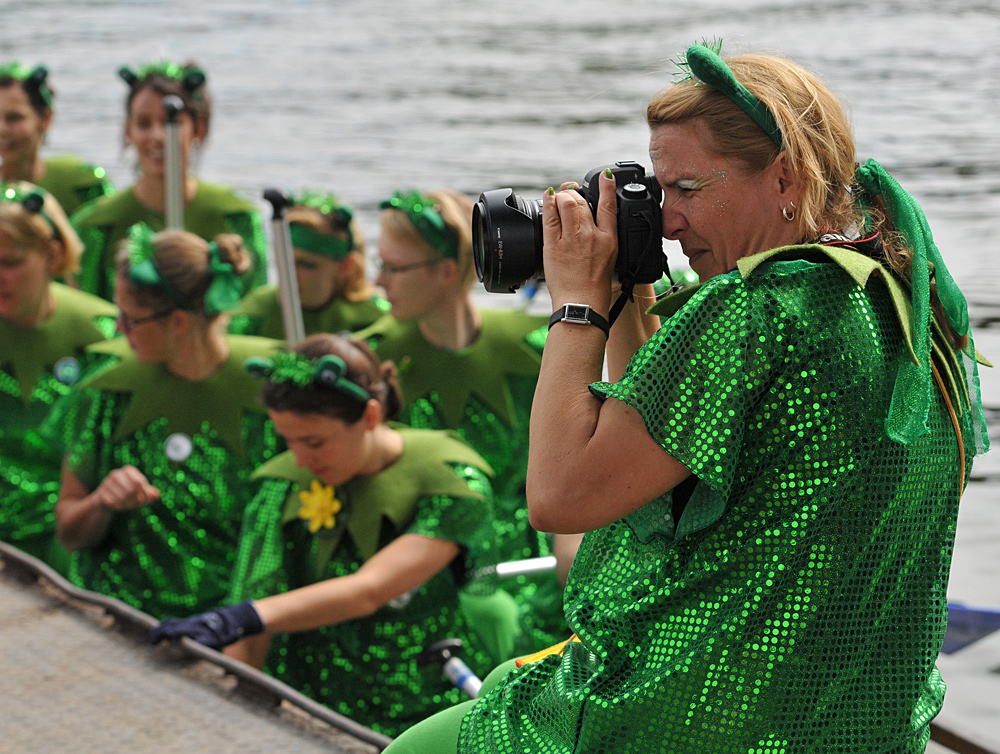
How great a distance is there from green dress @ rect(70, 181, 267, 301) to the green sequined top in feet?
10.6

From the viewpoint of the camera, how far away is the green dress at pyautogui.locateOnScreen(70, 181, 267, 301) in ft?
13.6

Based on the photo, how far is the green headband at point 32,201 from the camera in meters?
3.44

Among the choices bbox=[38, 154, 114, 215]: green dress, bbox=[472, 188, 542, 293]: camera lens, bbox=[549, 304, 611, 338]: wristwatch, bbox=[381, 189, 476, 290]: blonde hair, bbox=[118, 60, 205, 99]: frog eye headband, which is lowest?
bbox=[38, 154, 114, 215]: green dress

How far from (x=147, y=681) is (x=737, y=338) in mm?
1389

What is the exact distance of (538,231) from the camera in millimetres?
1202

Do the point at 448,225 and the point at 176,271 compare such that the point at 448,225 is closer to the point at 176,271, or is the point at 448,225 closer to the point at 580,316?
the point at 176,271

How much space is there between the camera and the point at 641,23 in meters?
11.0

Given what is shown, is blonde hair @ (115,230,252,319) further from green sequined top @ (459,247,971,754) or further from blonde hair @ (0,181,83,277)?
green sequined top @ (459,247,971,754)

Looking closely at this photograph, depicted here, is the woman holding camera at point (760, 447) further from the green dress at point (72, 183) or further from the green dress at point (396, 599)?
the green dress at point (72, 183)

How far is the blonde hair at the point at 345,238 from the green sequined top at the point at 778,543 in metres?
2.57

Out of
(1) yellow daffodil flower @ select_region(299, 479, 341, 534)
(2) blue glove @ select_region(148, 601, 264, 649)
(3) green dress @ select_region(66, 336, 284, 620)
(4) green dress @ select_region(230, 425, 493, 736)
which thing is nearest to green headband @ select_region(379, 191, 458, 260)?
(3) green dress @ select_region(66, 336, 284, 620)

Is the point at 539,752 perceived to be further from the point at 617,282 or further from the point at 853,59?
the point at 853,59

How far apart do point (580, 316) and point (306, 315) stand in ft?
8.61

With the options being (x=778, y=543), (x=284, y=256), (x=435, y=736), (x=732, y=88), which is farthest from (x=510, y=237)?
(x=284, y=256)
